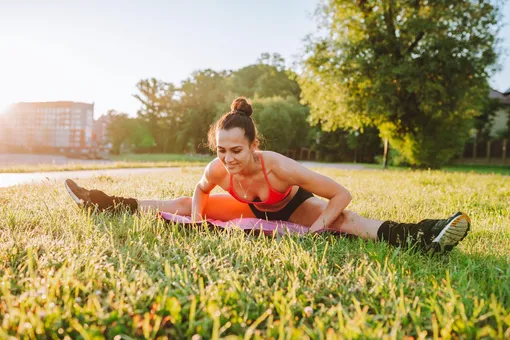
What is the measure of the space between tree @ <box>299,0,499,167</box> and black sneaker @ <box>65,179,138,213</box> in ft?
41.7

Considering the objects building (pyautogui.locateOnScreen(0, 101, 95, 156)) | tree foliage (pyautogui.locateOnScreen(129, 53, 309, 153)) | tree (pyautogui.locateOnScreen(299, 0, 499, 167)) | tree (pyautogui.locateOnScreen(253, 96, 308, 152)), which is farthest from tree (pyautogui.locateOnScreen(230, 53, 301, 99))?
tree (pyautogui.locateOnScreen(299, 0, 499, 167))

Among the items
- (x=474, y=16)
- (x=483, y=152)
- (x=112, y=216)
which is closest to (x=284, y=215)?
(x=112, y=216)

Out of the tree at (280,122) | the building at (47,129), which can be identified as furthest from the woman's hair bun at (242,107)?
the tree at (280,122)

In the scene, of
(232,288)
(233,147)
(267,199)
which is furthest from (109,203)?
(232,288)

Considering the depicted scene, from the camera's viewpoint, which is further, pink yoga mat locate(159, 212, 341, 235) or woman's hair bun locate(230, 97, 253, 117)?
woman's hair bun locate(230, 97, 253, 117)

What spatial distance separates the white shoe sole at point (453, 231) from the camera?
8.52 feet

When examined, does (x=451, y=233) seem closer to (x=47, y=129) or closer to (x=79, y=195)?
(x=79, y=195)

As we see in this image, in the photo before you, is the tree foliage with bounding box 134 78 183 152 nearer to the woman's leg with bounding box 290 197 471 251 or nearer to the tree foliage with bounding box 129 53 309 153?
the tree foliage with bounding box 129 53 309 153

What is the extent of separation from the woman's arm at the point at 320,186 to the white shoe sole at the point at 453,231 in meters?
0.81

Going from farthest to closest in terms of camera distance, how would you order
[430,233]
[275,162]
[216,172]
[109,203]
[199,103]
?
1. [199,103]
2. [109,203]
3. [216,172]
4. [275,162]
5. [430,233]

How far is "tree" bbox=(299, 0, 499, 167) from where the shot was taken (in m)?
14.5

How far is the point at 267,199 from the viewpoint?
11.7 ft

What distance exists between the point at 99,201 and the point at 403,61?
45.1 feet

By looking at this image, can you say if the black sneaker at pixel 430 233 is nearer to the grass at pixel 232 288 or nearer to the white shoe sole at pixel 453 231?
the white shoe sole at pixel 453 231
